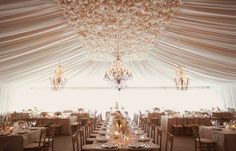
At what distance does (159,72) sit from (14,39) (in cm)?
980

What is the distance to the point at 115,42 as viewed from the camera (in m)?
9.70

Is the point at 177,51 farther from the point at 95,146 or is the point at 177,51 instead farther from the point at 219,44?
the point at 95,146

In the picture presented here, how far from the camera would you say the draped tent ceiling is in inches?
227

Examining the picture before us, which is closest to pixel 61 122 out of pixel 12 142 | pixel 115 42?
pixel 115 42

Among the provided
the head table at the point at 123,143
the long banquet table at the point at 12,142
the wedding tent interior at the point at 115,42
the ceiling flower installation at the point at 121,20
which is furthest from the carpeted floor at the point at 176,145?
the ceiling flower installation at the point at 121,20

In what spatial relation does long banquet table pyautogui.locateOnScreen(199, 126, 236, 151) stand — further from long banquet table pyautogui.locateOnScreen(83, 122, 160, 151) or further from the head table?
long banquet table pyautogui.locateOnScreen(83, 122, 160, 151)

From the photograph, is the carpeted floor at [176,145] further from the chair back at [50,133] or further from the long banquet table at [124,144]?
the long banquet table at [124,144]

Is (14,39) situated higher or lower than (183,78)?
higher

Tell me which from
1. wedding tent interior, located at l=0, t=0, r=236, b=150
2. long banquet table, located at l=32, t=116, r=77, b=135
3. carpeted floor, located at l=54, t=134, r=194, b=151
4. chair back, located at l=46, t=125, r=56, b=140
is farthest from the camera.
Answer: long banquet table, located at l=32, t=116, r=77, b=135

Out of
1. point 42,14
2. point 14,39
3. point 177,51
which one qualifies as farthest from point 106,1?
point 177,51

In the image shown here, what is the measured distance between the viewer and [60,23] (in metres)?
7.26

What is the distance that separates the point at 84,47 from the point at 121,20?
3.56m

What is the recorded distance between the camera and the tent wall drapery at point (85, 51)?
5.76m

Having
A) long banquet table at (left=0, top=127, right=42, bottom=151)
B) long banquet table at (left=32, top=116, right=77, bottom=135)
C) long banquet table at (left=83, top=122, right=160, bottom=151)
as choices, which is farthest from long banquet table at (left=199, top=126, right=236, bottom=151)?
long banquet table at (left=32, top=116, right=77, bottom=135)
